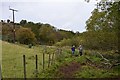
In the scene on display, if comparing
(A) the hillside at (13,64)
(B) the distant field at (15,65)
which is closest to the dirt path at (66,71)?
(B) the distant field at (15,65)

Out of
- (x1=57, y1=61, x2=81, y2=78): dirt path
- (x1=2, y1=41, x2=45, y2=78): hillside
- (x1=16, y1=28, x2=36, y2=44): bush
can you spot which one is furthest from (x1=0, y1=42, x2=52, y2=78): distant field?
(x1=16, y1=28, x2=36, y2=44): bush

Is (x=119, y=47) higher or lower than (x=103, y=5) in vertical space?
lower

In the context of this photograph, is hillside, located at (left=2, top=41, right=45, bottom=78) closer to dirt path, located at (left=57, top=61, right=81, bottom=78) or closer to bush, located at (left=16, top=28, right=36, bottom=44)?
dirt path, located at (left=57, top=61, right=81, bottom=78)

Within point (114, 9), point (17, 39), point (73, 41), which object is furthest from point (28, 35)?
point (114, 9)

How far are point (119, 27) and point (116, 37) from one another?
2.35 m

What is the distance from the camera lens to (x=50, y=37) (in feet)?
302

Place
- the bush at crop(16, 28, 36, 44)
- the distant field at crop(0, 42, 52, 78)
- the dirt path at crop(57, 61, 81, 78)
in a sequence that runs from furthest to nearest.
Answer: the bush at crop(16, 28, 36, 44)
the dirt path at crop(57, 61, 81, 78)
the distant field at crop(0, 42, 52, 78)

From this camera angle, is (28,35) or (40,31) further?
(40,31)

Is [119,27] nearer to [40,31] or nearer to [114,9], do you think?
[114,9]

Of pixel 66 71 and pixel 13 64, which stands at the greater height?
pixel 13 64

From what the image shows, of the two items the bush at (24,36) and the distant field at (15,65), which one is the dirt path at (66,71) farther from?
the bush at (24,36)

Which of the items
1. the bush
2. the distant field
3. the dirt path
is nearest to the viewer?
the distant field

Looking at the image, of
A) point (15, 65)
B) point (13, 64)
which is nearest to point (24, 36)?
point (13, 64)

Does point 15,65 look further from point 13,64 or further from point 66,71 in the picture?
point 66,71
